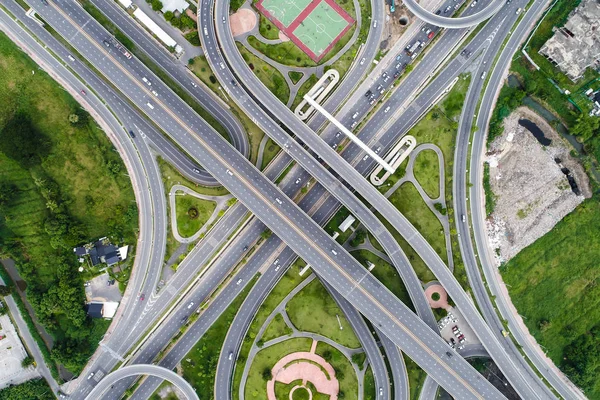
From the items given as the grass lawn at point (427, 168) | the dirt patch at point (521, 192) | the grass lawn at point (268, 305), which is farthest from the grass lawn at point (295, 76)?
the dirt patch at point (521, 192)

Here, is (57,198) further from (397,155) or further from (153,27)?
(397,155)

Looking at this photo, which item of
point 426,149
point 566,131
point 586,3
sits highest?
point 586,3

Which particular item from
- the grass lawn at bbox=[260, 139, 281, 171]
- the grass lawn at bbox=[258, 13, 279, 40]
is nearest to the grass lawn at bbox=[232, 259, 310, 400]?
the grass lawn at bbox=[260, 139, 281, 171]

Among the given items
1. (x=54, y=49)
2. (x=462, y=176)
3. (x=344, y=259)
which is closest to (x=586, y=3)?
(x=462, y=176)

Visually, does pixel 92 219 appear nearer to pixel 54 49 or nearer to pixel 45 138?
pixel 45 138

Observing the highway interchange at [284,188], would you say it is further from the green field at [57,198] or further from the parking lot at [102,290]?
the green field at [57,198]

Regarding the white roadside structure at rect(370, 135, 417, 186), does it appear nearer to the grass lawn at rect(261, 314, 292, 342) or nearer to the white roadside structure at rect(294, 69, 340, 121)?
the white roadside structure at rect(294, 69, 340, 121)
